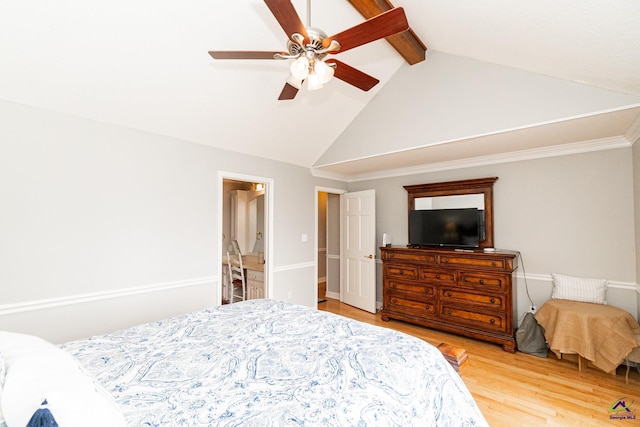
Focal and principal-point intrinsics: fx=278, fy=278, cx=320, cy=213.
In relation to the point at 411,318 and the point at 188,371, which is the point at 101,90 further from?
the point at 411,318

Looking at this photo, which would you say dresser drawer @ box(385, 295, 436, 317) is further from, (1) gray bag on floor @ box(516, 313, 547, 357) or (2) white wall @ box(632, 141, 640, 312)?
(2) white wall @ box(632, 141, 640, 312)

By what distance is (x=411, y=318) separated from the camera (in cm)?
389

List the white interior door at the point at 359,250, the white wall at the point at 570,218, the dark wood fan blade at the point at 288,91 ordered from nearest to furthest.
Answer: the dark wood fan blade at the point at 288,91 < the white wall at the point at 570,218 < the white interior door at the point at 359,250

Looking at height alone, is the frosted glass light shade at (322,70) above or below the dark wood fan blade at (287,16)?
below

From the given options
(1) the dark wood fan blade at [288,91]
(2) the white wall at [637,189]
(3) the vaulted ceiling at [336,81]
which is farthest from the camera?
(2) the white wall at [637,189]

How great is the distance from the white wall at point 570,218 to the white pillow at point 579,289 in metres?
0.08

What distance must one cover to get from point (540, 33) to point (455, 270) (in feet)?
8.31

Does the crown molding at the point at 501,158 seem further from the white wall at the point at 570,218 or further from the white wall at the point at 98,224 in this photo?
the white wall at the point at 98,224

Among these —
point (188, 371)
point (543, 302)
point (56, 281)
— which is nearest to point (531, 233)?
point (543, 302)

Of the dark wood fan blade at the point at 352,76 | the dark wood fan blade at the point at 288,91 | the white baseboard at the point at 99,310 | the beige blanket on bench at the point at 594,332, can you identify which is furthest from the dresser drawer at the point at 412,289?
the dark wood fan blade at the point at 288,91

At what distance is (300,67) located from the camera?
1.58 metres

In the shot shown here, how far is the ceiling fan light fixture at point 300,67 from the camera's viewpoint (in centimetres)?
157

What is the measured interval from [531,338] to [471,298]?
2.27ft

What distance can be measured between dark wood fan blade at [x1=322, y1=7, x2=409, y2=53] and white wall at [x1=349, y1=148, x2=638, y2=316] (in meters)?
2.98
